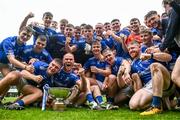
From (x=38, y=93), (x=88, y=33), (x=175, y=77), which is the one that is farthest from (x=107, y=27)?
(x=175, y=77)

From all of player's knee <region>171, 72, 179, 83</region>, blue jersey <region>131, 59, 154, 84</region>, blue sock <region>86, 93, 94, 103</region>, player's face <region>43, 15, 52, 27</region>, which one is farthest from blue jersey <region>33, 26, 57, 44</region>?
player's knee <region>171, 72, 179, 83</region>

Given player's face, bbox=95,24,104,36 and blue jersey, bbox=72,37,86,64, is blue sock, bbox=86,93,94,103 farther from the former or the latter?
player's face, bbox=95,24,104,36

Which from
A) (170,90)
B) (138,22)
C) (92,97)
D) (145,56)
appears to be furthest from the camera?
(138,22)

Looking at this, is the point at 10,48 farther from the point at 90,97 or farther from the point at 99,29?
the point at 99,29

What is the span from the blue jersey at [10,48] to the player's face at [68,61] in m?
1.29

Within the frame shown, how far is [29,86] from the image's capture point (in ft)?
26.8

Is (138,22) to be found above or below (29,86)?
above

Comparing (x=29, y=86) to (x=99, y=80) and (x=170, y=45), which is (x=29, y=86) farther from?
(x=170, y=45)

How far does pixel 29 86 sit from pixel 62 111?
1.32m

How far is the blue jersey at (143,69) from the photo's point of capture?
305 inches

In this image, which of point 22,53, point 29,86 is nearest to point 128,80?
point 29,86

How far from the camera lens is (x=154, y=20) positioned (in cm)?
805

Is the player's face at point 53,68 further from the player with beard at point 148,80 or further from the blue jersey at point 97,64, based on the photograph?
the player with beard at point 148,80

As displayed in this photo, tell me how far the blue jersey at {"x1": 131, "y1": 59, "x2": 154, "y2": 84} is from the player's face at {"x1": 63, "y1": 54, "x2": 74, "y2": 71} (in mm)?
1519
